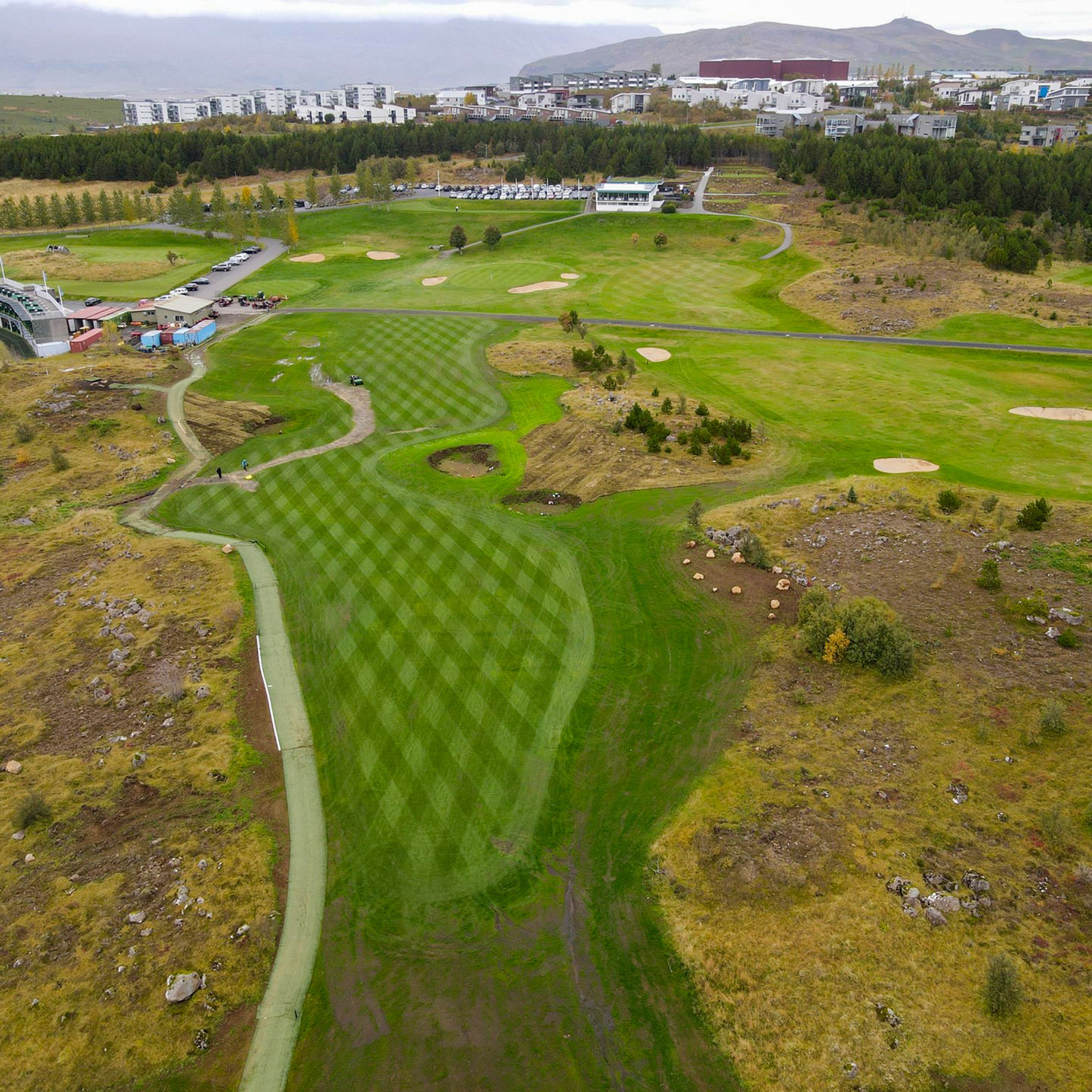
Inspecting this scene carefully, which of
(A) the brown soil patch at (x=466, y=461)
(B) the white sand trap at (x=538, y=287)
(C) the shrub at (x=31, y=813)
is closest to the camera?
(C) the shrub at (x=31, y=813)

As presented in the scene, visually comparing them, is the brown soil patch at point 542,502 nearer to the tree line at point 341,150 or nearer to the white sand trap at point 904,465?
the white sand trap at point 904,465

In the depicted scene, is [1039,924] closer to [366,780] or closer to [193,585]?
[366,780]

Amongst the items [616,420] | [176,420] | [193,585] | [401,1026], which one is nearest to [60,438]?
[176,420]

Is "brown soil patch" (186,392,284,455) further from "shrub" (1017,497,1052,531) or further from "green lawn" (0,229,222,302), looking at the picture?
"shrub" (1017,497,1052,531)

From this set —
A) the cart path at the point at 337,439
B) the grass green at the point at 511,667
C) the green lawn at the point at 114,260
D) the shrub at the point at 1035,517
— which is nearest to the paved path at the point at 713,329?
the grass green at the point at 511,667

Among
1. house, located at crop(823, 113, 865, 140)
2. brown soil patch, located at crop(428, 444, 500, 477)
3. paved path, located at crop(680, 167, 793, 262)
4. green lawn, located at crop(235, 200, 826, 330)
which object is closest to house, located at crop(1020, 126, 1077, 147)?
house, located at crop(823, 113, 865, 140)

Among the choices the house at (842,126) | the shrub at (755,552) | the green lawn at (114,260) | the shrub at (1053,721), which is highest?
the house at (842,126)

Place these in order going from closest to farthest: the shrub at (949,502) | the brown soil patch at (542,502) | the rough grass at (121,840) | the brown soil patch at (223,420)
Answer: the rough grass at (121,840)
the shrub at (949,502)
the brown soil patch at (542,502)
the brown soil patch at (223,420)
